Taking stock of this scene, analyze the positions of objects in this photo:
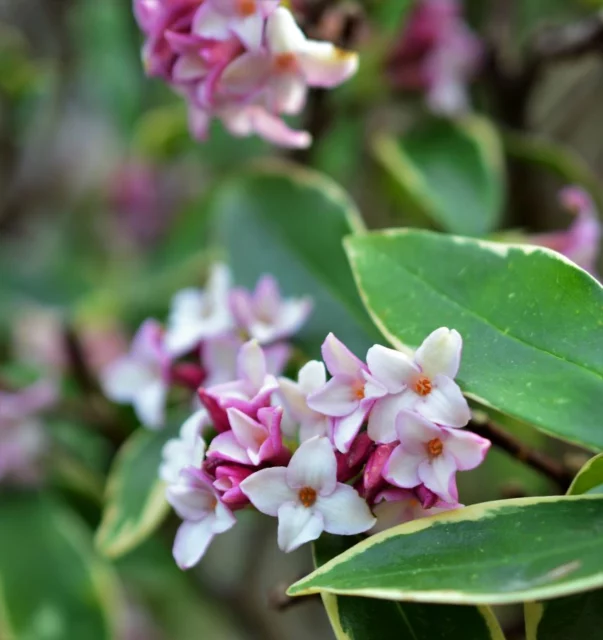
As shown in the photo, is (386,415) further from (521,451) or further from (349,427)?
(521,451)

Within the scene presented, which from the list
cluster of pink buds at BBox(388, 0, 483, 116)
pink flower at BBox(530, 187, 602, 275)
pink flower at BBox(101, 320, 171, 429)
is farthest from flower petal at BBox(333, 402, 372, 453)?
cluster of pink buds at BBox(388, 0, 483, 116)

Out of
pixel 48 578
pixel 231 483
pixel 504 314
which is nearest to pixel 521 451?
pixel 504 314

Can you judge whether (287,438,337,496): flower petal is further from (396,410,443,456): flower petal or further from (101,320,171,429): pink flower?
(101,320,171,429): pink flower

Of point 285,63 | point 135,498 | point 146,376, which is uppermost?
point 285,63

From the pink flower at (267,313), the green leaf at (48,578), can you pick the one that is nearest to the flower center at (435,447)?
the pink flower at (267,313)

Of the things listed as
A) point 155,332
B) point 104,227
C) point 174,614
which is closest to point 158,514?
point 155,332

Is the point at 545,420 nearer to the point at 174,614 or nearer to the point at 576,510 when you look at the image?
the point at 576,510
